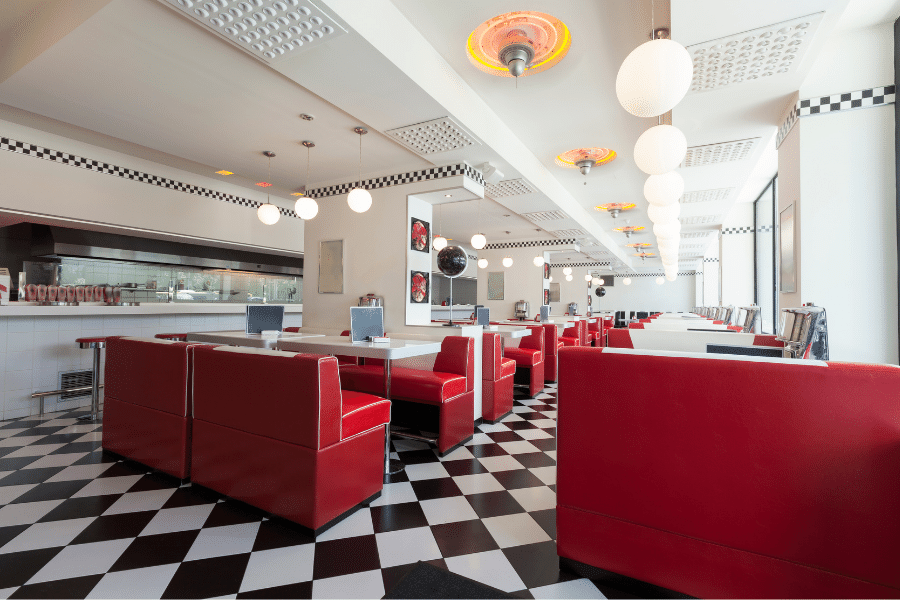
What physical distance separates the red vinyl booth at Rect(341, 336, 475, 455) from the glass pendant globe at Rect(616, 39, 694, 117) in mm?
2362

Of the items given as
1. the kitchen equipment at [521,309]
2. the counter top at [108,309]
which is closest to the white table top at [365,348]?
the counter top at [108,309]

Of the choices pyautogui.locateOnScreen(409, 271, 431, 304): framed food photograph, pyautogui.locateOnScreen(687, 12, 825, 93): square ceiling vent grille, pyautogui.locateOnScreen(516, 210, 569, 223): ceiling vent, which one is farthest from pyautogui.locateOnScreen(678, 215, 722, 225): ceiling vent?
pyautogui.locateOnScreen(409, 271, 431, 304): framed food photograph

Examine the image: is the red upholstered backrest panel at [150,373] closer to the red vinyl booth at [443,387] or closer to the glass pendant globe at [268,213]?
the red vinyl booth at [443,387]

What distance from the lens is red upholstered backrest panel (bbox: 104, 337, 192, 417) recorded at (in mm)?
2686

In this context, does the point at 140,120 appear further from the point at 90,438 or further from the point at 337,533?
the point at 337,533

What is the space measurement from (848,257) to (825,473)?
287 cm

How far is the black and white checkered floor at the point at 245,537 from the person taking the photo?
5.83 feet

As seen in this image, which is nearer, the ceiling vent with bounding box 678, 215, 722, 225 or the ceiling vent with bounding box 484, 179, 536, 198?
the ceiling vent with bounding box 484, 179, 536, 198

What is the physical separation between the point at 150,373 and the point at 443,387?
210cm

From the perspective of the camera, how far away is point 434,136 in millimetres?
4270

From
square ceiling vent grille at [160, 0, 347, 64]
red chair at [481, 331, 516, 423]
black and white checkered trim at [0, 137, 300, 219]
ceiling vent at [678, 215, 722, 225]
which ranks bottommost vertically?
red chair at [481, 331, 516, 423]

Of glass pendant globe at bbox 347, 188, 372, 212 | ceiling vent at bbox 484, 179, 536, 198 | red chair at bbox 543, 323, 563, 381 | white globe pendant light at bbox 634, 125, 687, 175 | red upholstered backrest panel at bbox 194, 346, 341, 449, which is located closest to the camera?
red upholstered backrest panel at bbox 194, 346, 341, 449

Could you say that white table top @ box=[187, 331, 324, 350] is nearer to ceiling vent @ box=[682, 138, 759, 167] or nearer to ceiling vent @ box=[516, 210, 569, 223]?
ceiling vent @ box=[682, 138, 759, 167]

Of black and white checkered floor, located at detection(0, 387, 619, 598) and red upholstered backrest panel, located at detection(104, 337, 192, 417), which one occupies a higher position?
red upholstered backrest panel, located at detection(104, 337, 192, 417)
